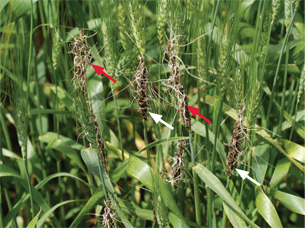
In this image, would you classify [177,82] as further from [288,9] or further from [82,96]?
[288,9]

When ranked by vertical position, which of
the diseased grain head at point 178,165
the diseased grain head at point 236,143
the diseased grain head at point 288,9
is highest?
the diseased grain head at point 288,9

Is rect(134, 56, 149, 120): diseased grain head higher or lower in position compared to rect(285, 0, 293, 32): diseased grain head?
lower

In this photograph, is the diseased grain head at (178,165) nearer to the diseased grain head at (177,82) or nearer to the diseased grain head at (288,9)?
the diseased grain head at (177,82)

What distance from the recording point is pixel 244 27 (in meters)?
1.04

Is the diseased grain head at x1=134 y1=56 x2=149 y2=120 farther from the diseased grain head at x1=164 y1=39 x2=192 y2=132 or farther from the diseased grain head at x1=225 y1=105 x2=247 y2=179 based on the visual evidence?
the diseased grain head at x1=225 y1=105 x2=247 y2=179

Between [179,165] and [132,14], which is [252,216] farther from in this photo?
[132,14]

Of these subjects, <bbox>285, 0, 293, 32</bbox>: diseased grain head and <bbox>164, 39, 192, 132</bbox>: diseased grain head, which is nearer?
<bbox>164, 39, 192, 132</bbox>: diseased grain head

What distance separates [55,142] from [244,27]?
2.43ft

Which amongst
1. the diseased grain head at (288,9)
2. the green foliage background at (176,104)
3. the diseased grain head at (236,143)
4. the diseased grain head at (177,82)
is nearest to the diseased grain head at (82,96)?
the green foliage background at (176,104)

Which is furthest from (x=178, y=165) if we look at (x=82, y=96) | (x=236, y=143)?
(x=82, y=96)

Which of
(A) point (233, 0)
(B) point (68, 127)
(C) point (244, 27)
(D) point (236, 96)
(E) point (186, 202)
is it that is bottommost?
(E) point (186, 202)

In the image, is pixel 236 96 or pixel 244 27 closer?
pixel 236 96

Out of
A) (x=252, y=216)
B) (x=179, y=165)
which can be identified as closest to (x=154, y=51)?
(x=179, y=165)

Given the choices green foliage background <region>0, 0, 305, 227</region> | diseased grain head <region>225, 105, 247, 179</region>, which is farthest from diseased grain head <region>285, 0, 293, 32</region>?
diseased grain head <region>225, 105, 247, 179</region>
